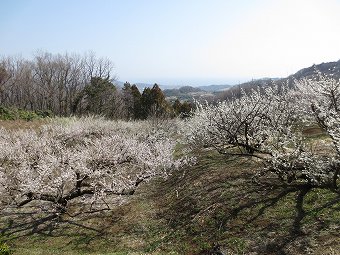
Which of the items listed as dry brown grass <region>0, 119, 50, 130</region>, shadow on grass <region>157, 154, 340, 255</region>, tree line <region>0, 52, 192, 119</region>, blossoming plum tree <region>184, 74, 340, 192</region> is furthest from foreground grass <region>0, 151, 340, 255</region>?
tree line <region>0, 52, 192, 119</region>

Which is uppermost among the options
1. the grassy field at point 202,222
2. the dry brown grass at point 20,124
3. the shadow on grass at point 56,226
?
the dry brown grass at point 20,124

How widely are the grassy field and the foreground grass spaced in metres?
0.03

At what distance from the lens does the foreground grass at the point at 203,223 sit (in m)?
12.0

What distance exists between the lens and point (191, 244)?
1350 cm

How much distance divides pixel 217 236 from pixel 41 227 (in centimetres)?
957

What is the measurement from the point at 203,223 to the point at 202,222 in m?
0.12

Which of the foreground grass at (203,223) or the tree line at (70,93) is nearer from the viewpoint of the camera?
the foreground grass at (203,223)

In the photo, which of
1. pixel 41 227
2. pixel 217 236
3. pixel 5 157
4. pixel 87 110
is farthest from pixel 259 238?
pixel 87 110

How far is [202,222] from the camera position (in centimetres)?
1495

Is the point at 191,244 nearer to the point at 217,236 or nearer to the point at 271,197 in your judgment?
Answer: the point at 217,236

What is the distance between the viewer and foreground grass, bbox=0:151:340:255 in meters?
12.0

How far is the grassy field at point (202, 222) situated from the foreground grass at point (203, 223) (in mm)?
31

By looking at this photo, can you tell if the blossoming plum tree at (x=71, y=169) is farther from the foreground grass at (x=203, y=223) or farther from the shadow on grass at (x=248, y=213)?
the shadow on grass at (x=248, y=213)

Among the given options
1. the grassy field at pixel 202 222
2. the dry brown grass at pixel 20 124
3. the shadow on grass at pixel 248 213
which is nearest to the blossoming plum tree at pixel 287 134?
the shadow on grass at pixel 248 213
